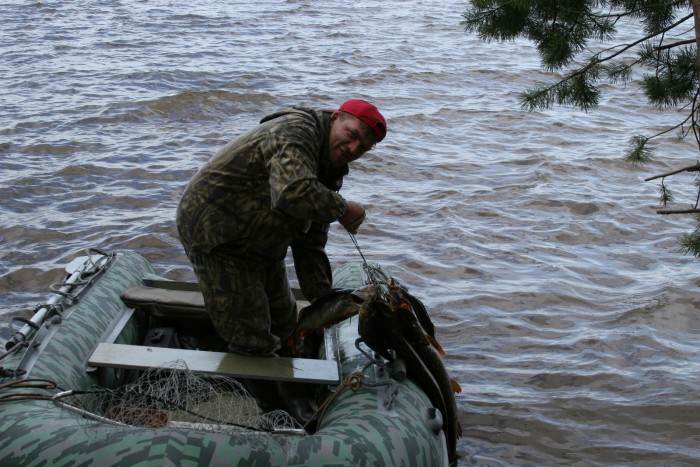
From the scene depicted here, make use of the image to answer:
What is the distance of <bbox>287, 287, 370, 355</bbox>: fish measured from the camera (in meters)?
4.61

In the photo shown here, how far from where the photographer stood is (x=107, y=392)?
3570mm

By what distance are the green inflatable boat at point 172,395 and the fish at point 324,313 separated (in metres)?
0.08

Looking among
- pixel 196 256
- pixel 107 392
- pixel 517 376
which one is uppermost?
pixel 196 256

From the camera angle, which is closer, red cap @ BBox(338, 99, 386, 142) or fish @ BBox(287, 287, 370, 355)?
red cap @ BBox(338, 99, 386, 142)

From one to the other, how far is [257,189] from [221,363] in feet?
2.73

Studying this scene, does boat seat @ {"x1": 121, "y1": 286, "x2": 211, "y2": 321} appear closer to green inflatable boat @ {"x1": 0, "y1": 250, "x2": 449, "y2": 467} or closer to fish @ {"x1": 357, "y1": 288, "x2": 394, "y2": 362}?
green inflatable boat @ {"x1": 0, "y1": 250, "x2": 449, "y2": 467}

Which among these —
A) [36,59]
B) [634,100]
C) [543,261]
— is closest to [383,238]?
[543,261]

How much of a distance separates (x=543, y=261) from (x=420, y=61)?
7.84 meters

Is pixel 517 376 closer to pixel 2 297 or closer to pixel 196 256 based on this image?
pixel 196 256

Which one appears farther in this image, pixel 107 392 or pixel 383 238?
pixel 383 238

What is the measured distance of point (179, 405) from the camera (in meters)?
3.34

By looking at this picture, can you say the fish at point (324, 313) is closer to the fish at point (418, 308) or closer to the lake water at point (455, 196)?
the fish at point (418, 308)

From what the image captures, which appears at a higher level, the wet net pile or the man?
the man

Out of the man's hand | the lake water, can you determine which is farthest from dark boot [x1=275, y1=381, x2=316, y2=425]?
the lake water
